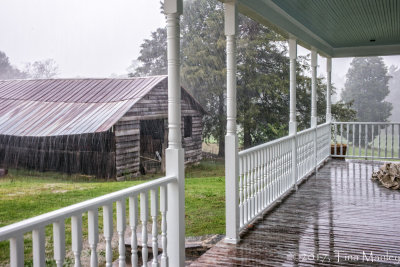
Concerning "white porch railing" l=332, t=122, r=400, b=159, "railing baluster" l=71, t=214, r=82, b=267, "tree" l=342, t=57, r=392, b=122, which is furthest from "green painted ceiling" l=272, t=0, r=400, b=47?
"tree" l=342, t=57, r=392, b=122

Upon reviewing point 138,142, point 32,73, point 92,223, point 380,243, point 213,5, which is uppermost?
point 213,5

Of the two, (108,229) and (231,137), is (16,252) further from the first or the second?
(231,137)

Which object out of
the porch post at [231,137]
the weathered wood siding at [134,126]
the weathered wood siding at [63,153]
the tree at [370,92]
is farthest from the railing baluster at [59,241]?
the tree at [370,92]

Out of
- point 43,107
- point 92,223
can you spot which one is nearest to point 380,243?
point 92,223

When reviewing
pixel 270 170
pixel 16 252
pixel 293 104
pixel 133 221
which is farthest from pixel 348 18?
pixel 16 252

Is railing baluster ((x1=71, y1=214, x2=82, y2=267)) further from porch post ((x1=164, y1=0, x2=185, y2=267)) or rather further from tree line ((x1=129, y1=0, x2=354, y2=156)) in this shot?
tree line ((x1=129, y1=0, x2=354, y2=156))

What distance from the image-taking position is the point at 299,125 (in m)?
11.3

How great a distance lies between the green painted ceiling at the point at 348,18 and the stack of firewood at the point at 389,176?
239 cm

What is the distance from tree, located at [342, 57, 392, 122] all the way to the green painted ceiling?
16.0 ft

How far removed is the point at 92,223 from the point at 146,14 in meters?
3.31

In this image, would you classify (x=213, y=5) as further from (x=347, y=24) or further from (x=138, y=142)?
(x=138, y=142)

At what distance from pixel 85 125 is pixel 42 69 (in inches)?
20.1

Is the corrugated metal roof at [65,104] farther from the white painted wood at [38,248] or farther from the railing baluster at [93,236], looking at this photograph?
the white painted wood at [38,248]

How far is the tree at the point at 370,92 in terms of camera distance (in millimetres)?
13492
